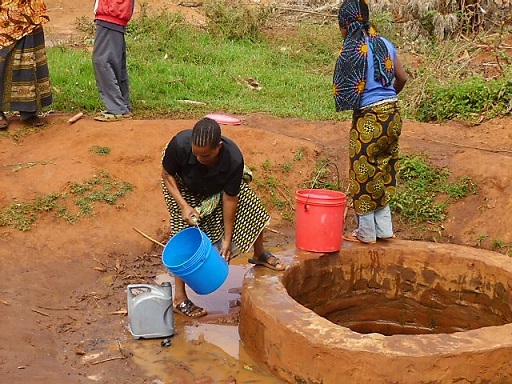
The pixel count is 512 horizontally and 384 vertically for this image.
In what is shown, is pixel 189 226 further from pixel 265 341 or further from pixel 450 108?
pixel 450 108

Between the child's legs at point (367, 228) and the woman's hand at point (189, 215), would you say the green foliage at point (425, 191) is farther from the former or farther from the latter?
the woman's hand at point (189, 215)

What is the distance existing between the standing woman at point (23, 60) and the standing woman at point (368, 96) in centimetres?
331

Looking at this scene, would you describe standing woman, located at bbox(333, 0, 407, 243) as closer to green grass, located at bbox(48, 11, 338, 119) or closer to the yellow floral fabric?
green grass, located at bbox(48, 11, 338, 119)

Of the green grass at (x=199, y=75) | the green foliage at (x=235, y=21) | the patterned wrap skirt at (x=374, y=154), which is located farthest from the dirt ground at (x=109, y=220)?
the green foliage at (x=235, y=21)

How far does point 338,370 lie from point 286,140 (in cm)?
334

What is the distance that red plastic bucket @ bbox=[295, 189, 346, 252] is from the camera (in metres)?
5.05

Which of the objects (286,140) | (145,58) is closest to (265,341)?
(286,140)

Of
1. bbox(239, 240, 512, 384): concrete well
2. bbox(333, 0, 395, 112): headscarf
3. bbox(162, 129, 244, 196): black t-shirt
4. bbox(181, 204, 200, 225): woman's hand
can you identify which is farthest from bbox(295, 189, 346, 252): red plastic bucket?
bbox(181, 204, 200, 225): woman's hand

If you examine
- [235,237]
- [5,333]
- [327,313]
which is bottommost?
[327,313]

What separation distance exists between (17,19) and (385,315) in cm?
414

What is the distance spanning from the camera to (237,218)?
15.7ft

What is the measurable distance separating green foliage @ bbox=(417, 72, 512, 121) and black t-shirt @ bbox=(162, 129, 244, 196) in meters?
4.08

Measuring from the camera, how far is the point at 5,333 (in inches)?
175

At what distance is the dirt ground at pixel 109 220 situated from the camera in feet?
14.8
